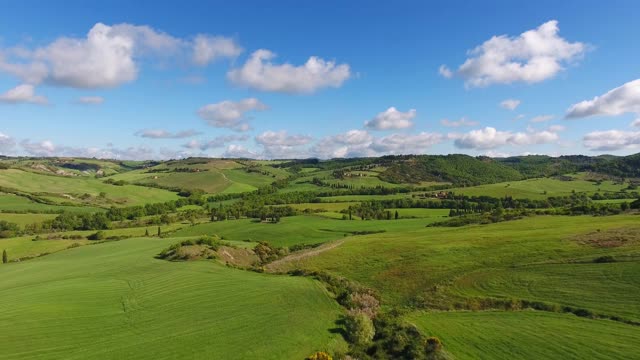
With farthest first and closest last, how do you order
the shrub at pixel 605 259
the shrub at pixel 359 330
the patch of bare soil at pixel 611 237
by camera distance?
the patch of bare soil at pixel 611 237 → the shrub at pixel 605 259 → the shrub at pixel 359 330

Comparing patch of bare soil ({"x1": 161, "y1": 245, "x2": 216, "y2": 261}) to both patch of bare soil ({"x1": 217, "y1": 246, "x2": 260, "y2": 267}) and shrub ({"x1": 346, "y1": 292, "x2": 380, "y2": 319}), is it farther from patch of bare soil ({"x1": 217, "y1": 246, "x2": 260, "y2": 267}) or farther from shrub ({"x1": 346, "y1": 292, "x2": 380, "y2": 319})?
shrub ({"x1": 346, "y1": 292, "x2": 380, "y2": 319})

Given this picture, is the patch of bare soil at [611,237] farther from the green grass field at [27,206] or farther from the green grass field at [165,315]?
the green grass field at [27,206]

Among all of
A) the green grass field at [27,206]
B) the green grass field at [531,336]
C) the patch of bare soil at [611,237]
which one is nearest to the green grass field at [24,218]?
the green grass field at [27,206]

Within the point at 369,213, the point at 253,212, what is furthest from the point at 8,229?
the point at 369,213

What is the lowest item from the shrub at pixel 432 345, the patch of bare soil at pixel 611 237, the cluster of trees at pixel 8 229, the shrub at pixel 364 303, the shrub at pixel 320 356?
the cluster of trees at pixel 8 229

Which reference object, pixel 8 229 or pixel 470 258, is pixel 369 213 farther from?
pixel 8 229

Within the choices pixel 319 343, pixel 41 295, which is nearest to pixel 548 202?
pixel 319 343
